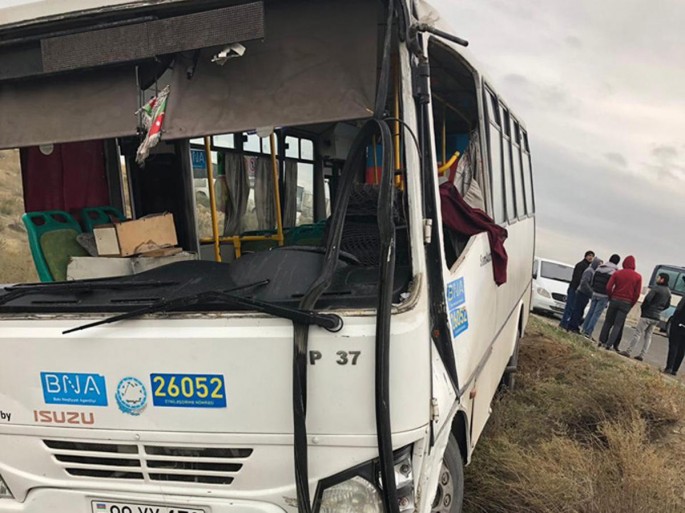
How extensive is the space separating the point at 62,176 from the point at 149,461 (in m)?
2.21

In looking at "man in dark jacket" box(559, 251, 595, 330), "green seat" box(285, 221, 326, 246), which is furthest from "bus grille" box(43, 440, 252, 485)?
"man in dark jacket" box(559, 251, 595, 330)

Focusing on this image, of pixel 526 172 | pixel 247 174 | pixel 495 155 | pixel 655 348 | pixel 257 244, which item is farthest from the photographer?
pixel 655 348

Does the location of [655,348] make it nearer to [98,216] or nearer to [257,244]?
[257,244]

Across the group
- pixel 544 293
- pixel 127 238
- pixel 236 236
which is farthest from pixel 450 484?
pixel 544 293

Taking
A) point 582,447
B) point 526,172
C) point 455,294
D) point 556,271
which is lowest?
point 556,271

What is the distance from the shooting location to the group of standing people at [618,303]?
31.6ft

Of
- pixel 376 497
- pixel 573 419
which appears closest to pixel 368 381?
pixel 376 497

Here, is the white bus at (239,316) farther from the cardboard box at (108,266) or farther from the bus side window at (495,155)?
the bus side window at (495,155)

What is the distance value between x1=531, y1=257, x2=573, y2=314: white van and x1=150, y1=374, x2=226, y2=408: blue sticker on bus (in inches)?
543

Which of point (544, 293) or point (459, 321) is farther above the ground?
point (459, 321)

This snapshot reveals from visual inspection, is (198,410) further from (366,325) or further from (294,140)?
(294,140)

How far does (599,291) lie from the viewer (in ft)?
37.3

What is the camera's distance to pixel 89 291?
2348mm

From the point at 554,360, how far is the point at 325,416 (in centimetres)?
606
